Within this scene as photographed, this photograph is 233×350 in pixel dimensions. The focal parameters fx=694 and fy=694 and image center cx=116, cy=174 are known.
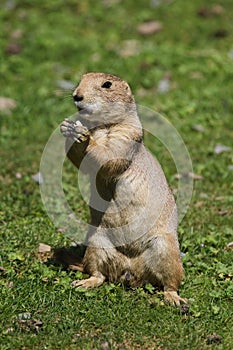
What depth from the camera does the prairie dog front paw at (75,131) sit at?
477 centimetres

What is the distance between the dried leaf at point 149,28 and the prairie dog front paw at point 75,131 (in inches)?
254

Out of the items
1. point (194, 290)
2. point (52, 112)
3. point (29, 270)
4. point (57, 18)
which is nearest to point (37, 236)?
point (29, 270)

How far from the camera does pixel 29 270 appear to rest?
532 centimetres

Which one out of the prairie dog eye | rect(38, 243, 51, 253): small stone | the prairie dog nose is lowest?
rect(38, 243, 51, 253): small stone

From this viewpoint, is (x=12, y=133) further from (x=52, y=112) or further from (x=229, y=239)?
(x=229, y=239)

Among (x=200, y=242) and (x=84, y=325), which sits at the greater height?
(x=84, y=325)

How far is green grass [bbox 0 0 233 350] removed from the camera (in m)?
4.59

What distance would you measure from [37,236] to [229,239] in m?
1.67

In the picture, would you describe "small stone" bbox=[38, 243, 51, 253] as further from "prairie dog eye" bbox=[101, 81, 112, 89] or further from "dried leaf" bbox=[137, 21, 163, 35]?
"dried leaf" bbox=[137, 21, 163, 35]

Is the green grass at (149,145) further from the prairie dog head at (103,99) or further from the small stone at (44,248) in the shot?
the prairie dog head at (103,99)

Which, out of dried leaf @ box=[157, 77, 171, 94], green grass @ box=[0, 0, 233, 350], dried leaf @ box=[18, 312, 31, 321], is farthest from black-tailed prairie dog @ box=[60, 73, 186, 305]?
dried leaf @ box=[157, 77, 171, 94]

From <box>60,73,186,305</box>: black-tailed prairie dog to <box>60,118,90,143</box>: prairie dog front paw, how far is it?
25mm

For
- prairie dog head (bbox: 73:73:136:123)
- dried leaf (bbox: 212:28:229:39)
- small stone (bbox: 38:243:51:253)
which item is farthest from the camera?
dried leaf (bbox: 212:28:229:39)

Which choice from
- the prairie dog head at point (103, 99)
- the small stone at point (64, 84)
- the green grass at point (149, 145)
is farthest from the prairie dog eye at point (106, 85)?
the small stone at point (64, 84)
